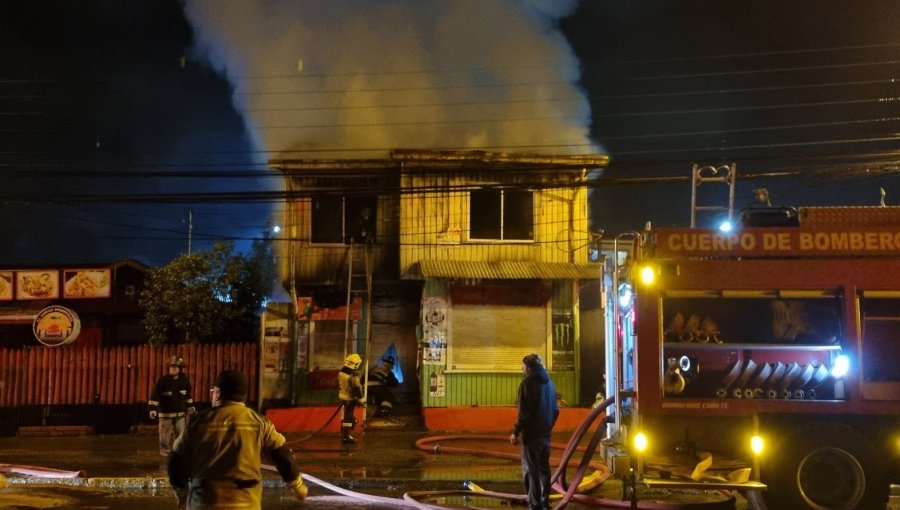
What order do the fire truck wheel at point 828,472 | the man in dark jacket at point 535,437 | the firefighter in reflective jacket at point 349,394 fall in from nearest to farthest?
the fire truck wheel at point 828,472, the man in dark jacket at point 535,437, the firefighter in reflective jacket at point 349,394

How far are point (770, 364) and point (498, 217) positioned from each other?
968cm

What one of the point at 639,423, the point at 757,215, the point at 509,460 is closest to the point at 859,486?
the point at 639,423

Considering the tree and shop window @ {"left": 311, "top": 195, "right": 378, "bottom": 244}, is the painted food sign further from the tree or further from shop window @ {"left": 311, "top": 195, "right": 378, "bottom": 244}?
shop window @ {"left": 311, "top": 195, "right": 378, "bottom": 244}

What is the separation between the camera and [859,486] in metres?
7.02

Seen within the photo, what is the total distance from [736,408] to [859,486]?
1.25m

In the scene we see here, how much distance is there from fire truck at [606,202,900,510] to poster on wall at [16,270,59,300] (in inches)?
627

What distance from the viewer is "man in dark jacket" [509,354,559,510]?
24.3 feet

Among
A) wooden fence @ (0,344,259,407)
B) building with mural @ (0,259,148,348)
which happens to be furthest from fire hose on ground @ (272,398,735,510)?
building with mural @ (0,259,148,348)

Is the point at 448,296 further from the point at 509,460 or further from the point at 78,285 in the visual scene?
the point at 78,285

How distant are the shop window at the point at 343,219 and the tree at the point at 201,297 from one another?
2.98 metres

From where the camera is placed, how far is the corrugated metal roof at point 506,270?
50.6ft

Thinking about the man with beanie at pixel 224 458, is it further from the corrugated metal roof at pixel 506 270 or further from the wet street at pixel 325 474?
the corrugated metal roof at pixel 506 270

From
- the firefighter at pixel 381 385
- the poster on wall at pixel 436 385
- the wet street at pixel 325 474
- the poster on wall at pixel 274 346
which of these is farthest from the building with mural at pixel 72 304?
the poster on wall at pixel 436 385

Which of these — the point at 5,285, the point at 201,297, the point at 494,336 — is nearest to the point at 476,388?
the point at 494,336
